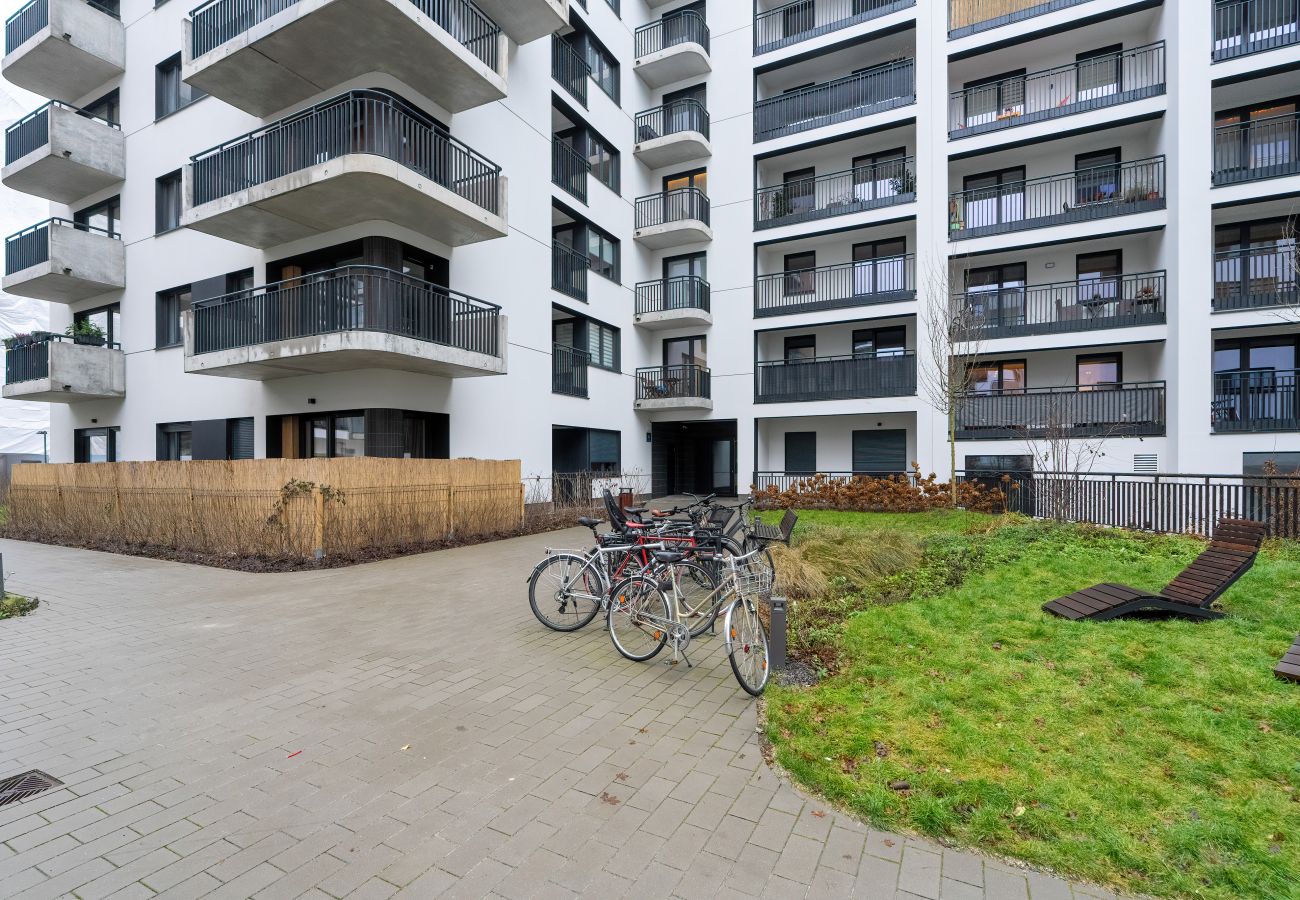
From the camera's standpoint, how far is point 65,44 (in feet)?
55.9

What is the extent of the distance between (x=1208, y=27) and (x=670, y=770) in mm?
23496

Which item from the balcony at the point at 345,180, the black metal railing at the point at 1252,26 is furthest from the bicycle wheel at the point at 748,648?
the black metal railing at the point at 1252,26

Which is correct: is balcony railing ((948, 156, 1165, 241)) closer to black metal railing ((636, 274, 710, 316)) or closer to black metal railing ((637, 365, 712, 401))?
black metal railing ((636, 274, 710, 316))

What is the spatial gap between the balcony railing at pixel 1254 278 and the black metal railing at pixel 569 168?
694 inches

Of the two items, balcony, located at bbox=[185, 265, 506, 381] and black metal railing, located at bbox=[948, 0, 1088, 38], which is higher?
black metal railing, located at bbox=[948, 0, 1088, 38]

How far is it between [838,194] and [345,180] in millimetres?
16665

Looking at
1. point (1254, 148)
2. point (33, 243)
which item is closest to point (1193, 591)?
point (1254, 148)

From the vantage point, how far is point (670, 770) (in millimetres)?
3479

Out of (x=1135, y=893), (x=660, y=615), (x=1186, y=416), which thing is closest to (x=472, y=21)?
(x=660, y=615)

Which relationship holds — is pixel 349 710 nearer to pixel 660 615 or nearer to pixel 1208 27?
pixel 660 615

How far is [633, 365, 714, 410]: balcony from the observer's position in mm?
21594

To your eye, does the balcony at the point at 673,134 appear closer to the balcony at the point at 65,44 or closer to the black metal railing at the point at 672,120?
the black metal railing at the point at 672,120

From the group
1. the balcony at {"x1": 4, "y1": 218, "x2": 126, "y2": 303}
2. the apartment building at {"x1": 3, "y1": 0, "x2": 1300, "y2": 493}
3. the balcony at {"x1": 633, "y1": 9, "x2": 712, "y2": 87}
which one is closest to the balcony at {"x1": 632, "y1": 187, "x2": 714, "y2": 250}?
the apartment building at {"x1": 3, "y1": 0, "x2": 1300, "y2": 493}

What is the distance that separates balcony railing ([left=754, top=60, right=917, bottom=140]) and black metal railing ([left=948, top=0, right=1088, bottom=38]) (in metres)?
1.71
